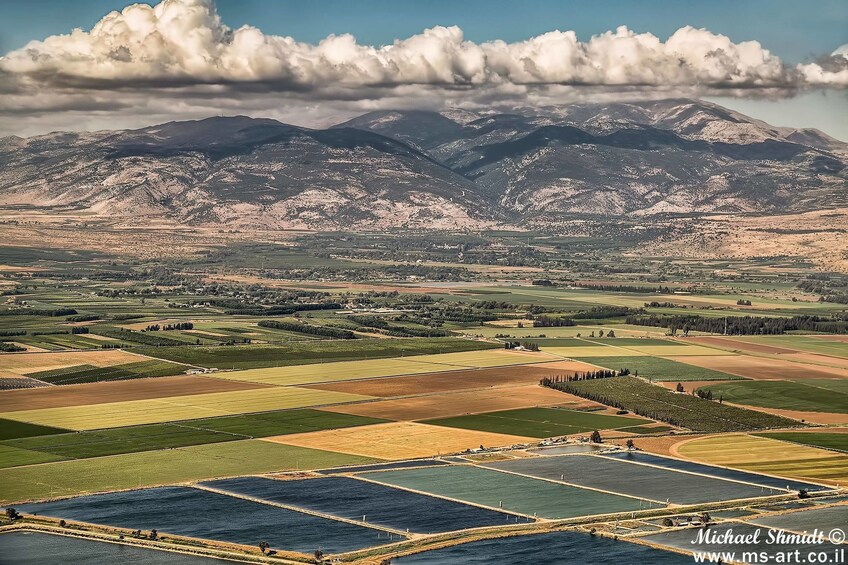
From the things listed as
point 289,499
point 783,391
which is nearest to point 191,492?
point 289,499

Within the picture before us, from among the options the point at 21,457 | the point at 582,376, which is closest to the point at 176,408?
the point at 21,457

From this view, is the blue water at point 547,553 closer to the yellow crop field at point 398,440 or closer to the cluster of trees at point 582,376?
the yellow crop field at point 398,440

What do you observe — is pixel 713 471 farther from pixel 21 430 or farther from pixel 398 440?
pixel 21 430

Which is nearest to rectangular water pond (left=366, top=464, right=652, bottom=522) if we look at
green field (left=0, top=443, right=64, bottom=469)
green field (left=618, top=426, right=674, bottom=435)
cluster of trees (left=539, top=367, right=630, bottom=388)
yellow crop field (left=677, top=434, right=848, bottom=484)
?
yellow crop field (left=677, top=434, right=848, bottom=484)

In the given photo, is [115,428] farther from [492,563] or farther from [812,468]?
[812,468]

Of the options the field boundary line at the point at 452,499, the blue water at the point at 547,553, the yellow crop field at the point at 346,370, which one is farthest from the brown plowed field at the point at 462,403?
the blue water at the point at 547,553

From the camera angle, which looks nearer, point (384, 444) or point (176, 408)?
point (384, 444)
